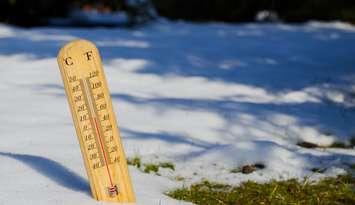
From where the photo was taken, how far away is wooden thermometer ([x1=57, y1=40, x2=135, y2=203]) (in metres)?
3.93

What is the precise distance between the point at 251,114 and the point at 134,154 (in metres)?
2.17

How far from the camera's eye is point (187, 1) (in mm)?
28047

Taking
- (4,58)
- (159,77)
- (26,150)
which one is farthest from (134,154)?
(4,58)

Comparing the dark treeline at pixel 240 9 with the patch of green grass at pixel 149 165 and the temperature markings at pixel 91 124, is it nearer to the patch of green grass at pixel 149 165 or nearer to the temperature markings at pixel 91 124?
the patch of green grass at pixel 149 165

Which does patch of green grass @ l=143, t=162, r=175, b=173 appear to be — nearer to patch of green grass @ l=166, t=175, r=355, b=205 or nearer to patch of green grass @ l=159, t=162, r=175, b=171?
patch of green grass @ l=159, t=162, r=175, b=171

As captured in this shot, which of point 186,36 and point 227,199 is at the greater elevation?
point 227,199

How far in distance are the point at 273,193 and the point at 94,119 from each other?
1.46 meters

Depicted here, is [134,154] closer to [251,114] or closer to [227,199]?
[227,199]

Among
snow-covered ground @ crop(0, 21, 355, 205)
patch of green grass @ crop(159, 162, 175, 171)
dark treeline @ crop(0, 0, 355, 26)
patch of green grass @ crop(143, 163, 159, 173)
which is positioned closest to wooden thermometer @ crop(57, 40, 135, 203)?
snow-covered ground @ crop(0, 21, 355, 205)

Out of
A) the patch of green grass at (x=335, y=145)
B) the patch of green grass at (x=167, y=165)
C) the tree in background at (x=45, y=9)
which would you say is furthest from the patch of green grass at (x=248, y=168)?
the tree in background at (x=45, y=9)

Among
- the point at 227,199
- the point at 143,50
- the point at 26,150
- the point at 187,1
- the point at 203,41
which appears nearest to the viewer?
the point at 227,199

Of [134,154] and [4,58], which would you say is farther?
[4,58]

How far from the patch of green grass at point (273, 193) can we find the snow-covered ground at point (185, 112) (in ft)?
0.52

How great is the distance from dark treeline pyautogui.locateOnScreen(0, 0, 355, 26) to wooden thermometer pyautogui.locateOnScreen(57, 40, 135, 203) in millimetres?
11539
